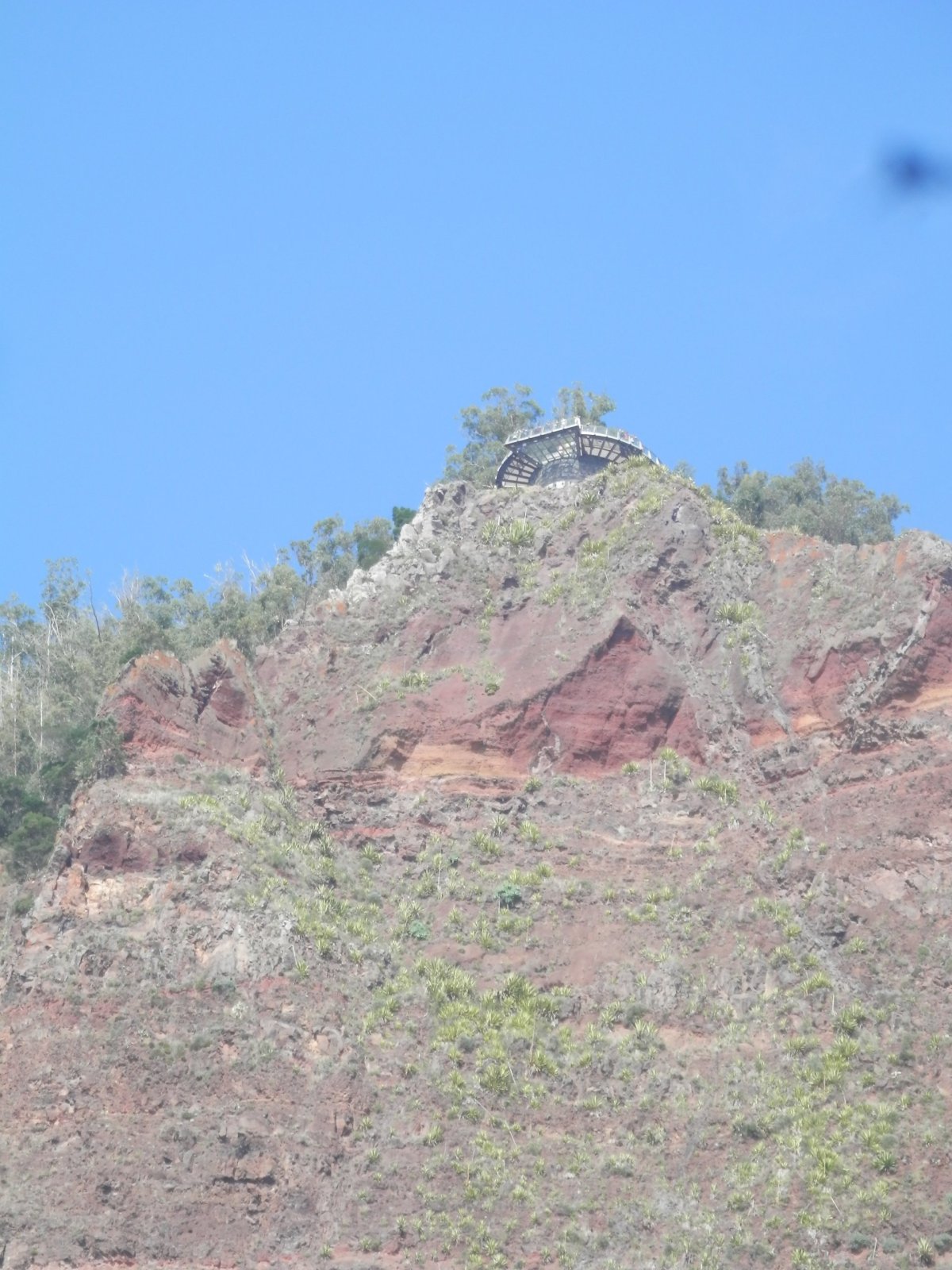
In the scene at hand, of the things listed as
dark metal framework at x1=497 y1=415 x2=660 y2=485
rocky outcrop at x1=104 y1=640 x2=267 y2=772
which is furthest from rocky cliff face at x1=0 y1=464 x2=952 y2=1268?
dark metal framework at x1=497 y1=415 x2=660 y2=485

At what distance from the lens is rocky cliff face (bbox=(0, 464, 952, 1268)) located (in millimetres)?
39281

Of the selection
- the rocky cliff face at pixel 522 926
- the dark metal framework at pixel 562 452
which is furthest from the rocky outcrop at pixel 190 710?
the dark metal framework at pixel 562 452

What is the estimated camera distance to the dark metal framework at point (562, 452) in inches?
2514

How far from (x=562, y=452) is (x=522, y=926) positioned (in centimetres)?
2186

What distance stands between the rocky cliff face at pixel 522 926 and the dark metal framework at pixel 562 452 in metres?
6.54

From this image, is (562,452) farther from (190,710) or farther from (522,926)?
(522,926)

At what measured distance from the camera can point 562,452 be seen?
212 feet

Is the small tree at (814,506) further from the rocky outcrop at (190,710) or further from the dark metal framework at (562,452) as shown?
the rocky outcrop at (190,710)

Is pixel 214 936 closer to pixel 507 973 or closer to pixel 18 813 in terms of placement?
pixel 507 973

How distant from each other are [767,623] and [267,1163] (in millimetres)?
19785

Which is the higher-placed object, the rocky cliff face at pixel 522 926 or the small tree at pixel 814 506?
the small tree at pixel 814 506

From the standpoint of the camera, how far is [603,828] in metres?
48.9

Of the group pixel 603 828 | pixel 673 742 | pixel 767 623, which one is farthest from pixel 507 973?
pixel 767 623

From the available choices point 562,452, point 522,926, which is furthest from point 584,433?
point 522,926
